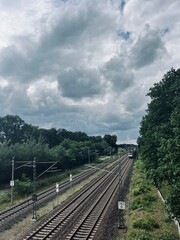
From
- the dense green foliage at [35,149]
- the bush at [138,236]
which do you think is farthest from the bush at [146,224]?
the dense green foliage at [35,149]

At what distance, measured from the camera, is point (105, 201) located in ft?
145

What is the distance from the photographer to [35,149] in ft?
262

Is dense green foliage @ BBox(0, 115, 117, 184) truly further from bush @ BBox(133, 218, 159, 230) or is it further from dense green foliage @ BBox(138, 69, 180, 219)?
bush @ BBox(133, 218, 159, 230)

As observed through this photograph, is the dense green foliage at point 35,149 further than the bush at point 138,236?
Yes

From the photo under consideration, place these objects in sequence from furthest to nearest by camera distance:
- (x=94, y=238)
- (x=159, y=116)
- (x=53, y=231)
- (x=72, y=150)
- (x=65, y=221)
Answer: (x=72, y=150) < (x=159, y=116) < (x=65, y=221) < (x=53, y=231) < (x=94, y=238)

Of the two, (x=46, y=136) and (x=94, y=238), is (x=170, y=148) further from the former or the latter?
(x=46, y=136)

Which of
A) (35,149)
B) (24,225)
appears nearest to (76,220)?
(24,225)

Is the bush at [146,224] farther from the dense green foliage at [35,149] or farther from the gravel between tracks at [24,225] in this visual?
the dense green foliage at [35,149]

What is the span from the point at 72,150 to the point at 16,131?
43027 mm

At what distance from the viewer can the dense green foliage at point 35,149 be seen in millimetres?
69000

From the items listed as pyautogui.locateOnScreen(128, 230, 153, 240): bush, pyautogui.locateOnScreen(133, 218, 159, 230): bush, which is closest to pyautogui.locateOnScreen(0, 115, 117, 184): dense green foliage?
pyautogui.locateOnScreen(133, 218, 159, 230): bush

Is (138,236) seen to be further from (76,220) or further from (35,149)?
(35,149)

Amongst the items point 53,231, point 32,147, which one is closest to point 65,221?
point 53,231

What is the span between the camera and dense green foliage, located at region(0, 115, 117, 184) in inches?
2717
